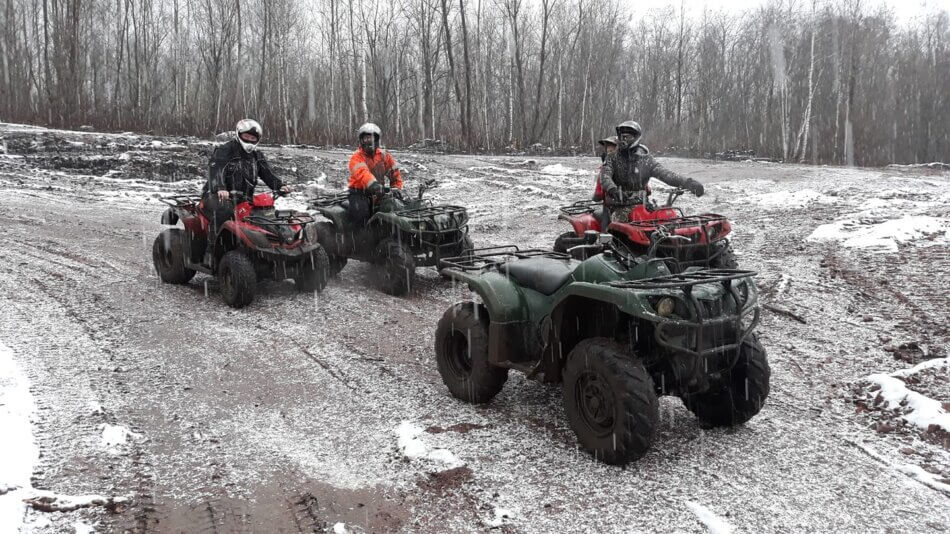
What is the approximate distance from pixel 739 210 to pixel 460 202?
5.85 metres

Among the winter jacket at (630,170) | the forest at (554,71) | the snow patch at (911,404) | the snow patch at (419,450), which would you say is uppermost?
the forest at (554,71)

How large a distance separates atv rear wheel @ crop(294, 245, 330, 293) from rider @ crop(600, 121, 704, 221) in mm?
3227

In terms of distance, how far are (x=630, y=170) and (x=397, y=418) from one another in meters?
4.25

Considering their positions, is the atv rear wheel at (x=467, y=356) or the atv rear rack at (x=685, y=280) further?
the atv rear wheel at (x=467, y=356)

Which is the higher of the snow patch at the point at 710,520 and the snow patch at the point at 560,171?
the snow patch at the point at 560,171

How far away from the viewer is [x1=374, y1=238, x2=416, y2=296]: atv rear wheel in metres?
8.57

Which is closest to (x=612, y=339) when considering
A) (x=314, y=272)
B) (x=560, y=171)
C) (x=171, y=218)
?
(x=314, y=272)

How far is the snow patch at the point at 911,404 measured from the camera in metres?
4.72

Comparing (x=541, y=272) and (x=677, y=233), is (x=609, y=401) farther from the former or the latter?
(x=677, y=233)

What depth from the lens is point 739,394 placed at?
4.49 metres

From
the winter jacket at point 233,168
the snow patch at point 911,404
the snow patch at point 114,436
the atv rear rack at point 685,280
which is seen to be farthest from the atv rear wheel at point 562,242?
the snow patch at point 114,436

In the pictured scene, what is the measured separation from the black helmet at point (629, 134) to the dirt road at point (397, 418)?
2.28 metres

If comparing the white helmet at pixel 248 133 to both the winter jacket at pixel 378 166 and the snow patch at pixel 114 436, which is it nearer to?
the winter jacket at pixel 378 166

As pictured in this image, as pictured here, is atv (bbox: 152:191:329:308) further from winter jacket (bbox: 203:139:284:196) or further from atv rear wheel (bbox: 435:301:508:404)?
atv rear wheel (bbox: 435:301:508:404)
